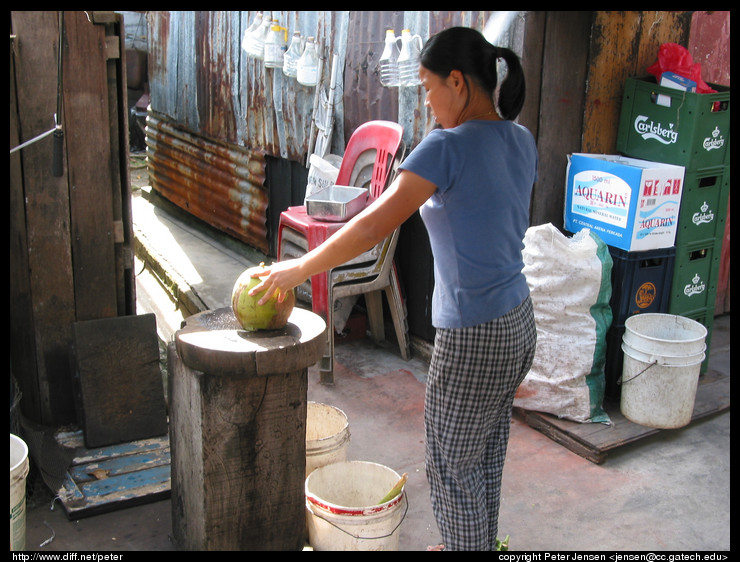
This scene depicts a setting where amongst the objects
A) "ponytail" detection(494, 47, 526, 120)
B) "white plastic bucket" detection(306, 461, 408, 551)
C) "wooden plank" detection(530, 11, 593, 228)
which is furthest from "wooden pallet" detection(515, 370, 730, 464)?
"ponytail" detection(494, 47, 526, 120)

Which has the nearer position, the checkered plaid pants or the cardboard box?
the checkered plaid pants

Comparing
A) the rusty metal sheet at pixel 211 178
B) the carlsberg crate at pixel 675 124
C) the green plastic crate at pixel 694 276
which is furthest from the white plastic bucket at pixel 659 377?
the rusty metal sheet at pixel 211 178

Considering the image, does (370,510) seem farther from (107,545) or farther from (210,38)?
(210,38)

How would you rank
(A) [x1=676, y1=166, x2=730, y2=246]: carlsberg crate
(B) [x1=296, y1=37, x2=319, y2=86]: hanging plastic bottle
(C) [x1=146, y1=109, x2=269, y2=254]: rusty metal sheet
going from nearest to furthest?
(A) [x1=676, y1=166, x2=730, y2=246]: carlsberg crate
(B) [x1=296, y1=37, x2=319, y2=86]: hanging plastic bottle
(C) [x1=146, y1=109, x2=269, y2=254]: rusty metal sheet

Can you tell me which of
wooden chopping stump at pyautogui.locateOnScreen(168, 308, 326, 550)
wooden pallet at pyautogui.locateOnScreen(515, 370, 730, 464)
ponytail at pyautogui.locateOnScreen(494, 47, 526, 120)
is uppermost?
ponytail at pyautogui.locateOnScreen(494, 47, 526, 120)

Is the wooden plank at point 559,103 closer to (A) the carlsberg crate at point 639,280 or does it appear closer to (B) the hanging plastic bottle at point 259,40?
(A) the carlsberg crate at point 639,280

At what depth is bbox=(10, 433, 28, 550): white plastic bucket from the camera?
2.89 metres

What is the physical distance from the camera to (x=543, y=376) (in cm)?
438

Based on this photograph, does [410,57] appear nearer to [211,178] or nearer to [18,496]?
[18,496]

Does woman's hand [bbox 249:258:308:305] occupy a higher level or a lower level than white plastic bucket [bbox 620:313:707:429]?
higher

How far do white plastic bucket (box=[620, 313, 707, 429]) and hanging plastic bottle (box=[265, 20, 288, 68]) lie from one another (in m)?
3.73

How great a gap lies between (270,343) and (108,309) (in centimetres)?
169

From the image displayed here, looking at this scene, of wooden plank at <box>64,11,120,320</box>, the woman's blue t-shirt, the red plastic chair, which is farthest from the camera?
the red plastic chair

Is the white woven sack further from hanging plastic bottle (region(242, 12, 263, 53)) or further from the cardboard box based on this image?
hanging plastic bottle (region(242, 12, 263, 53))
